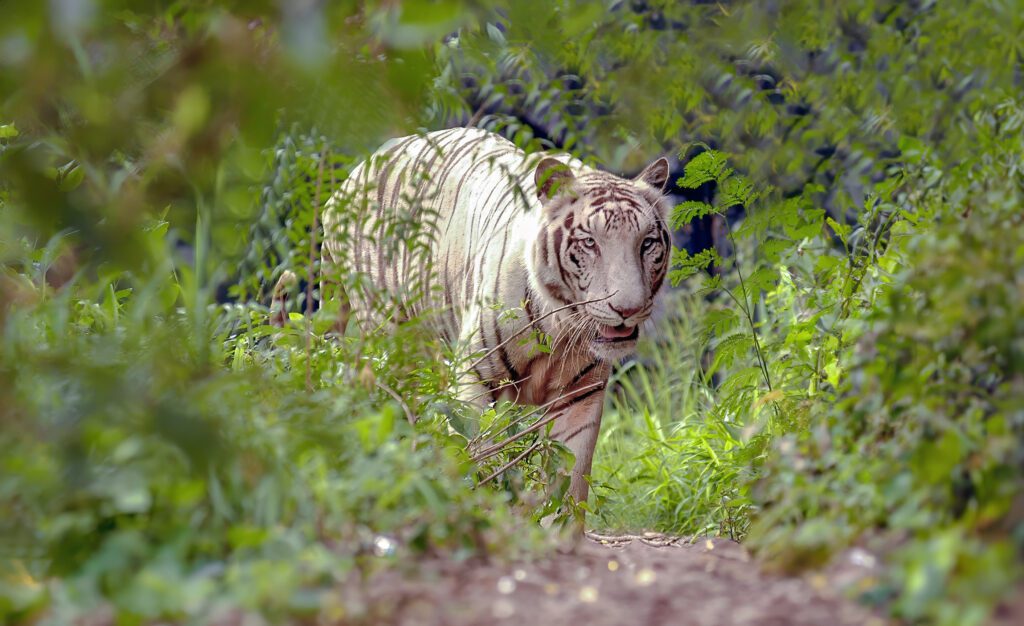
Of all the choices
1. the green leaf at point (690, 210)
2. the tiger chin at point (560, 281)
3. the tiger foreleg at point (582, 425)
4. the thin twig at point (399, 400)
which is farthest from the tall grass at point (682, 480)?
the thin twig at point (399, 400)

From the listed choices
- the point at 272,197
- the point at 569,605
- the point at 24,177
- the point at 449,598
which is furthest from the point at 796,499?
the point at 272,197

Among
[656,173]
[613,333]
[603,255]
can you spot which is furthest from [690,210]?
[656,173]

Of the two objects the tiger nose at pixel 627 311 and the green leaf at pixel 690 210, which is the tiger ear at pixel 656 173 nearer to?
the green leaf at pixel 690 210

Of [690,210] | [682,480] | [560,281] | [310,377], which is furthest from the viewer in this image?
[682,480]

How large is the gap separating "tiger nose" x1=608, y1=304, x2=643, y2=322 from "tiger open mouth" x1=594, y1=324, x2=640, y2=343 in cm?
5

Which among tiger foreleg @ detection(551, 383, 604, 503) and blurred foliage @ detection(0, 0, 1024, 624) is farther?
tiger foreleg @ detection(551, 383, 604, 503)

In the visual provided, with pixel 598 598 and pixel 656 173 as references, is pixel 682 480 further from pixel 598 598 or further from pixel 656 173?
pixel 598 598

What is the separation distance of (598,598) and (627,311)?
1.97 meters

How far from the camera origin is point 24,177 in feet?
4.26

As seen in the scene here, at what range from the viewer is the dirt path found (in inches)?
65.4

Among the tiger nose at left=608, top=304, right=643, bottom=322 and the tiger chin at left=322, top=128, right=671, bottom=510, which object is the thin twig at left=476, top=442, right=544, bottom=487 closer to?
the tiger chin at left=322, top=128, right=671, bottom=510

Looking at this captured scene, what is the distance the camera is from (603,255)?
3818 millimetres

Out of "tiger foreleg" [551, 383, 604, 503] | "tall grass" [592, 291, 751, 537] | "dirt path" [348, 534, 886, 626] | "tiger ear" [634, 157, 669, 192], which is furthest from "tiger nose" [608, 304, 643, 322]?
"dirt path" [348, 534, 886, 626]

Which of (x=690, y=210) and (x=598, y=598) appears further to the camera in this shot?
(x=690, y=210)
